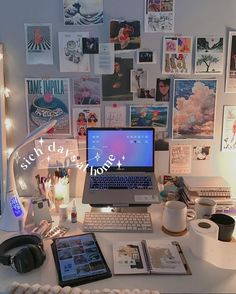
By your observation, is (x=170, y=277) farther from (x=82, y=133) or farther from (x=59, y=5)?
(x=59, y=5)

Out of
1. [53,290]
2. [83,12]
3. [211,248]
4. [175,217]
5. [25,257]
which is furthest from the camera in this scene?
[83,12]

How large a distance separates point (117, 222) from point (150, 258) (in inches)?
10.8

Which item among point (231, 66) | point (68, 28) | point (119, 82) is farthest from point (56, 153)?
point (231, 66)

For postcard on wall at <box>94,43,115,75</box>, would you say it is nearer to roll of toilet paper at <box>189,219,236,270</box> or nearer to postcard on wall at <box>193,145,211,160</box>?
postcard on wall at <box>193,145,211,160</box>

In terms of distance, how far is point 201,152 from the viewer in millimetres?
1744

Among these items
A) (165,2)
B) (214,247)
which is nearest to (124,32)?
(165,2)

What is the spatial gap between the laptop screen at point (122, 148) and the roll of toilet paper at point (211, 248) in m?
0.52

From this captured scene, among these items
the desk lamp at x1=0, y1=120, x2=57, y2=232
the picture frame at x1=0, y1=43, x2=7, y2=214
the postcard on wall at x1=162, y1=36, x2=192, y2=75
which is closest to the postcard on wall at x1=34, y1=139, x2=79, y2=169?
the picture frame at x1=0, y1=43, x2=7, y2=214

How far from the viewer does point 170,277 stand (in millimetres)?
1113

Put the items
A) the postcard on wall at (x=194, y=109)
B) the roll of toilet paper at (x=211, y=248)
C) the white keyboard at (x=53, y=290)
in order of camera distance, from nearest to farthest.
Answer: the white keyboard at (x=53, y=290)
the roll of toilet paper at (x=211, y=248)
the postcard on wall at (x=194, y=109)

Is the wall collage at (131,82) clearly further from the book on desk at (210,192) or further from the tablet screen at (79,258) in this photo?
the tablet screen at (79,258)

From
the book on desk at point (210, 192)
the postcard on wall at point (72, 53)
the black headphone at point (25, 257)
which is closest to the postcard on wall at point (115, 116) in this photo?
the postcard on wall at point (72, 53)

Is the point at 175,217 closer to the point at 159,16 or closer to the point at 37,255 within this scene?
the point at 37,255

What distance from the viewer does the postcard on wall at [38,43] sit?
1.58m
